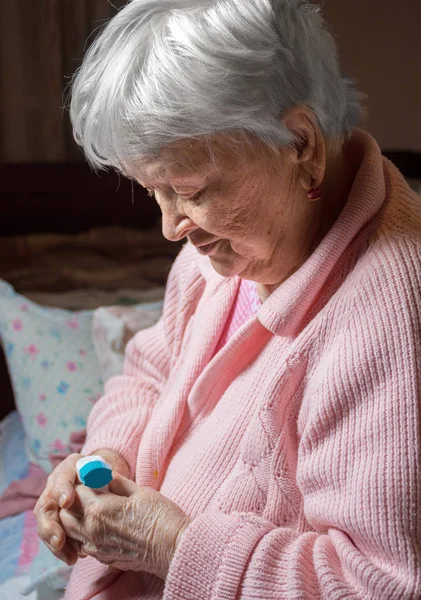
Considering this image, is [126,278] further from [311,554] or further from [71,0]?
[311,554]

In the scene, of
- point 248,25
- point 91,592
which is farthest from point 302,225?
point 91,592

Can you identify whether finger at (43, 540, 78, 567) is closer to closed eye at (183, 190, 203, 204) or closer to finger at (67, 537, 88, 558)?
finger at (67, 537, 88, 558)

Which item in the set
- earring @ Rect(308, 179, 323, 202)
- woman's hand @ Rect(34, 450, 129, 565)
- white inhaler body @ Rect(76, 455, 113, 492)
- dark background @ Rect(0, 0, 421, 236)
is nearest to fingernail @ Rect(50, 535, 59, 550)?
woman's hand @ Rect(34, 450, 129, 565)

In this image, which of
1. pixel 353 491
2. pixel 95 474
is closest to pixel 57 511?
pixel 95 474

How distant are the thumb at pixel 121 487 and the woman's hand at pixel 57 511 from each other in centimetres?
6

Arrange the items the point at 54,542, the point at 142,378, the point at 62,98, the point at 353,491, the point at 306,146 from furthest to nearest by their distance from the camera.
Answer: the point at 62,98
the point at 142,378
the point at 54,542
the point at 306,146
the point at 353,491

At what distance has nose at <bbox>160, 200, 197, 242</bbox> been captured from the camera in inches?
39.5

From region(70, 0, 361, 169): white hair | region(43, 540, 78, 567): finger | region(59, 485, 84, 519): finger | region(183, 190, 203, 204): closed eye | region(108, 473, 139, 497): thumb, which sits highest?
region(70, 0, 361, 169): white hair

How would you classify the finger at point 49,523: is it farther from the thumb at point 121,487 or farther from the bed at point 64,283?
the bed at point 64,283

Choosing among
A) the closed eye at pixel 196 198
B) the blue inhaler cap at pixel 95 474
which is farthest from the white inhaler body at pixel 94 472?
Answer: the closed eye at pixel 196 198

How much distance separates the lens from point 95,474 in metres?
0.99

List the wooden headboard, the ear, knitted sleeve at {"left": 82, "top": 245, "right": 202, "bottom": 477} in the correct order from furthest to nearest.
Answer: the wooden headboard, knitted sleeve at {"left": 82, "top": 245, "right": 202, "bottom": 477}, the ear

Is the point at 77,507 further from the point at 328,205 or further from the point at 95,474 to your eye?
the point at 328,205

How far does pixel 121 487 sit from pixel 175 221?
1.25 ft
